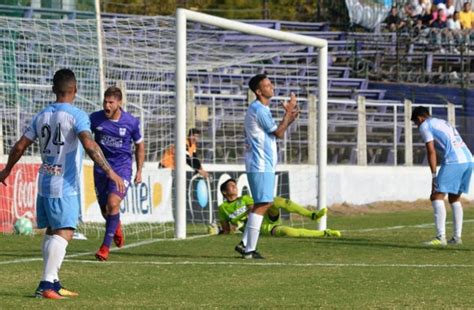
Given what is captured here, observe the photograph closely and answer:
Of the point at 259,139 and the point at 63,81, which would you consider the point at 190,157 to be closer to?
the point at 259,139

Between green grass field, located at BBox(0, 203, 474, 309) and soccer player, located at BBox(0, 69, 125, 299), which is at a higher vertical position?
soccer player, located at BBox(0, 69, 125, 299)

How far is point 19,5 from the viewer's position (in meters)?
27.9

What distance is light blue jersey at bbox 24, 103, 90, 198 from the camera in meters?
11.7

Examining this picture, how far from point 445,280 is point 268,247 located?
488cm

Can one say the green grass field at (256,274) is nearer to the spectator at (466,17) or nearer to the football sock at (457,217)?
the football sock at (457,217)

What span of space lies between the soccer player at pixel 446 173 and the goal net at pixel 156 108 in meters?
2.76

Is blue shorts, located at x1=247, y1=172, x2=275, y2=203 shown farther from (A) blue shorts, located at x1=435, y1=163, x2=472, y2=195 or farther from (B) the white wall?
(B) the white wall

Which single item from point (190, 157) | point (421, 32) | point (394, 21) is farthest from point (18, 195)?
point (394, 21)

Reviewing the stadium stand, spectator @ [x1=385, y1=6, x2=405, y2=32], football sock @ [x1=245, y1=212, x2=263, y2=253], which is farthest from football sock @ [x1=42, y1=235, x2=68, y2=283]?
spectator @ [x1=385, y1=6, x2=405, y2=32]

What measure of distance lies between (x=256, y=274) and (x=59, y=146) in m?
3.01

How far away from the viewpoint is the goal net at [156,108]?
21.2 meters

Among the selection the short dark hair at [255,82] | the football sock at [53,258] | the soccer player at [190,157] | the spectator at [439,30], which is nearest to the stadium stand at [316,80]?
the spectator at [439,30]

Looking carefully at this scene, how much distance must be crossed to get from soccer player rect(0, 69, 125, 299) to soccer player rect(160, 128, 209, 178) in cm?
1213

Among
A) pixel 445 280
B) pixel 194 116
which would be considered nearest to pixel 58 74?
pixel 445 280
